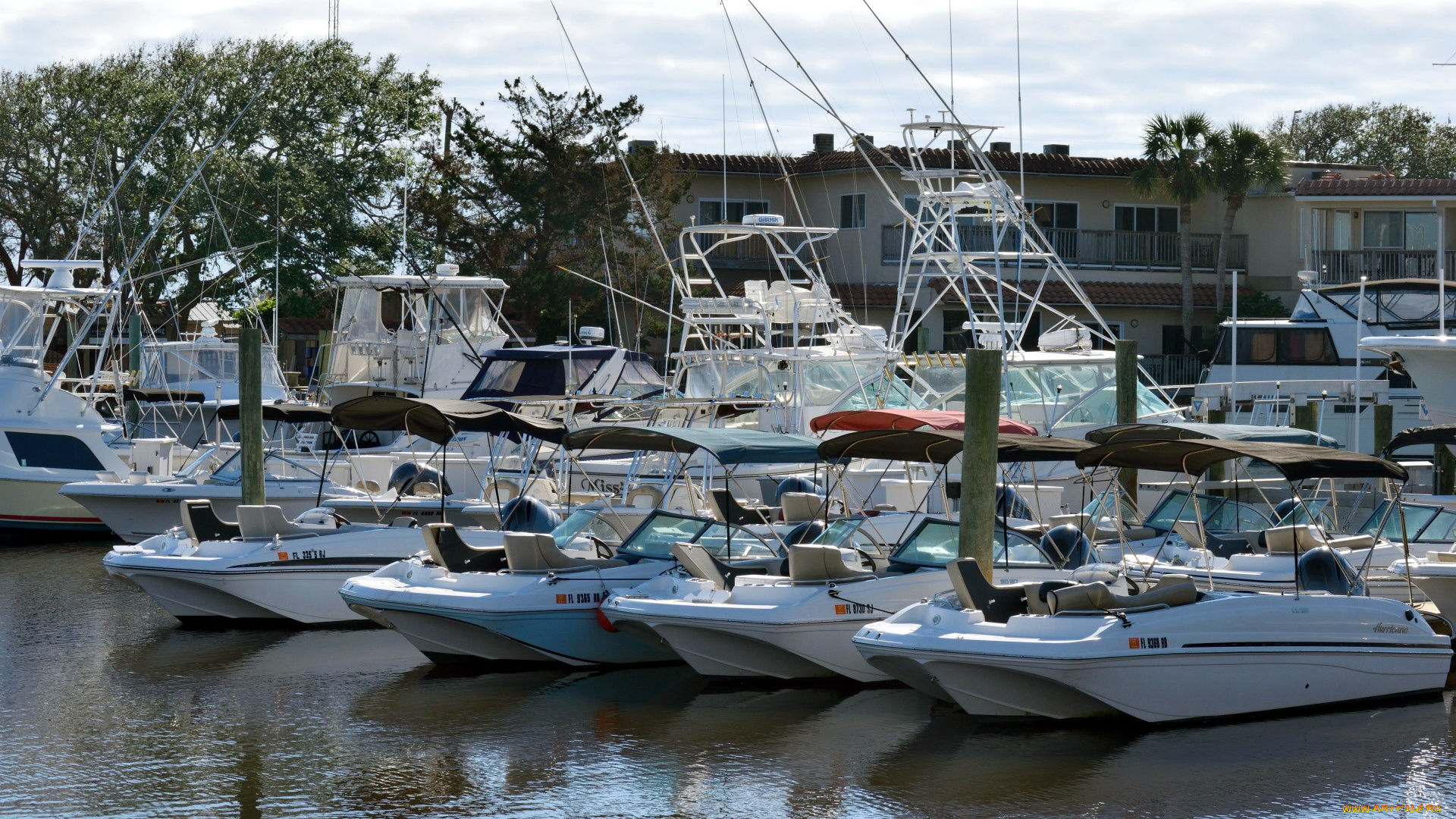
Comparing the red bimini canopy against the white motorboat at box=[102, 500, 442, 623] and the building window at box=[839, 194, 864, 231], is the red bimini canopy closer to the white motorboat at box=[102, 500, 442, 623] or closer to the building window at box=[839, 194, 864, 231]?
the white motorboat at box=[102, 500, 442, 623]

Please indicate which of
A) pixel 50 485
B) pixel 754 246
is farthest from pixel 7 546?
pixel 754 246

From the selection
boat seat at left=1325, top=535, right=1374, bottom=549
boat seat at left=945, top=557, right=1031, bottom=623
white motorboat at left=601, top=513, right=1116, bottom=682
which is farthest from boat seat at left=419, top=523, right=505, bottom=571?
boat seat at left=1325, top=535, right=1374, bottom=549

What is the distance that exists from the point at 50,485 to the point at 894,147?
21449 millimetres

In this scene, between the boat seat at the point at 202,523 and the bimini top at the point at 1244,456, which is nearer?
the bimini top at the point at 1244,456

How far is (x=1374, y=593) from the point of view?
48.7ft

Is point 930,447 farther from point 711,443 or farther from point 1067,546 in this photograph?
point 711,443

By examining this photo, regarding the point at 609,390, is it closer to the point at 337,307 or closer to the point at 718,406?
the point at 718,406

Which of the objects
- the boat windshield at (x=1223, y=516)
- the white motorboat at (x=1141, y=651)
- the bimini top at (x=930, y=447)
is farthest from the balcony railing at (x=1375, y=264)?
the white motorboat at (x=1141, y=651)

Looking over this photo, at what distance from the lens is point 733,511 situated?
18.2 meters

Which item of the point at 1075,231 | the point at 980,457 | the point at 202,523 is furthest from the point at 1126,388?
the point at 1075,231

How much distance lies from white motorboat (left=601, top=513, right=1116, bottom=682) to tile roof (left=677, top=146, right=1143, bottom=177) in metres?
23.9

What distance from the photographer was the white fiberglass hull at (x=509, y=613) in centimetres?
1474

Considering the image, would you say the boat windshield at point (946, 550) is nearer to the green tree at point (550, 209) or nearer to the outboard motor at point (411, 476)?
the outboard motor at point (411, 476)

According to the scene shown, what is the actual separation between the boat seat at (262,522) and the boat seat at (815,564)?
666 cm
